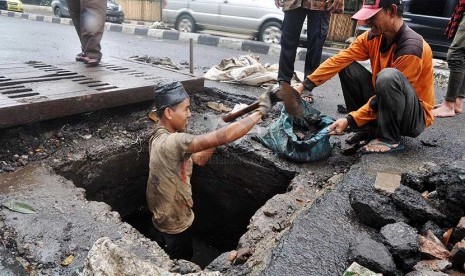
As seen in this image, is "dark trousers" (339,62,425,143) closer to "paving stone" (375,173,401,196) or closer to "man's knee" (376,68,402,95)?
"man's knee" (376,68,402,95)

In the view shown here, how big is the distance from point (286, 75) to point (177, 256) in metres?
2.35

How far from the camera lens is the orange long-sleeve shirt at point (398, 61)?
2590 mm

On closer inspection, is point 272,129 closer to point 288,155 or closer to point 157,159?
point 288,155

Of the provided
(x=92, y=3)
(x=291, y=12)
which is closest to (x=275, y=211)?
(x=291, y=12)

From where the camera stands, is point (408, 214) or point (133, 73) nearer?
point (408, 214)

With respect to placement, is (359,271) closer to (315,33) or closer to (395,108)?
(395,108)

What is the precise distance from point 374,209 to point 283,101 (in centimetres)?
97

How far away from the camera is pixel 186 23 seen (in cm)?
1181

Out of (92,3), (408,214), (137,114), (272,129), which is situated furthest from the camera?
(92,3)

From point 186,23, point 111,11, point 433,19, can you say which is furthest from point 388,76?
point 111,11

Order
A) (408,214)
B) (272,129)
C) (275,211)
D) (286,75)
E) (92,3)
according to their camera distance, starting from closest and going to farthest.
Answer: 1. (408,214)
2. (275,211)
3. (272,129)
4. (92,3)
5. (286,75)

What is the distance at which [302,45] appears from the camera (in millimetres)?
10359

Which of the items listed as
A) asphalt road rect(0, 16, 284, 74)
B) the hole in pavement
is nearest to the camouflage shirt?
the hole in pavement

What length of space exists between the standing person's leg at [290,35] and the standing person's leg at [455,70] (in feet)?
5.13
